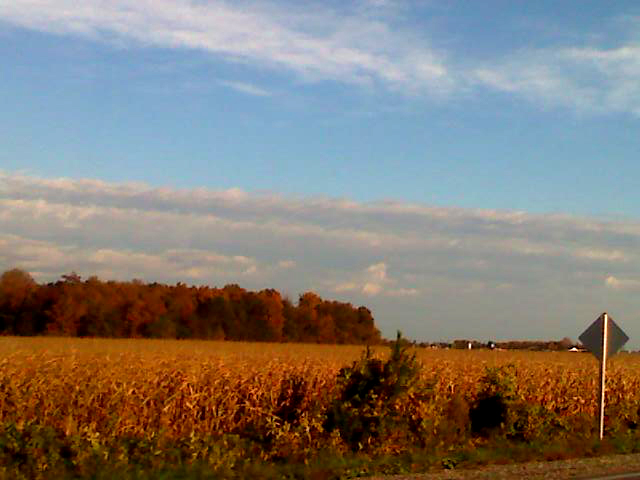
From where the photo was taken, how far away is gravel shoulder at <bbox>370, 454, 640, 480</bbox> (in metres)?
17.0

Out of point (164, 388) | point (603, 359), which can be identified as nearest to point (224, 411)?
point (164, 388)

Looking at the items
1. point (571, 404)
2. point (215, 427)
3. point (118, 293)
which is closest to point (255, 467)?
point (215, 427)

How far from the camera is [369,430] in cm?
2181

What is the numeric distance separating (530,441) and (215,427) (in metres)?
8.91

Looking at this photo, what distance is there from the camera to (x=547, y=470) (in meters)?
17.9

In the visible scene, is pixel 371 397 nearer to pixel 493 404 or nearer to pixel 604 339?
pixel 493 404

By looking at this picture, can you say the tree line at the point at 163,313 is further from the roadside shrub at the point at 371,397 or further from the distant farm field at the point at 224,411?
the roadside shrub at the point at 371,397

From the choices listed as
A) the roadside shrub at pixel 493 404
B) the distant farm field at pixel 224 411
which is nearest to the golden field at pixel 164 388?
the distant farm field at pixel 224 411

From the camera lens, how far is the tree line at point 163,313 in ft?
160

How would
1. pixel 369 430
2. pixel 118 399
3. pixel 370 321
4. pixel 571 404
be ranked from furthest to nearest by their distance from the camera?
pixel 370 321 < pixel 571 404 < pixel 369 430 < pixel 118 399

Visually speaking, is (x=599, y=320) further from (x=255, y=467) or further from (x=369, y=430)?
(x=255, y=467)

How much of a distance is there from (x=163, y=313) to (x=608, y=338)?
33229mm

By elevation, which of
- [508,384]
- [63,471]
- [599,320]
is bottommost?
[63,471]

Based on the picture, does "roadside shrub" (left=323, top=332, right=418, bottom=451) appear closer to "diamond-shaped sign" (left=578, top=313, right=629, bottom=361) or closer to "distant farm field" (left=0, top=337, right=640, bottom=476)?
"distant farm field" (left=0, top=337, right=640, bottom=476)
